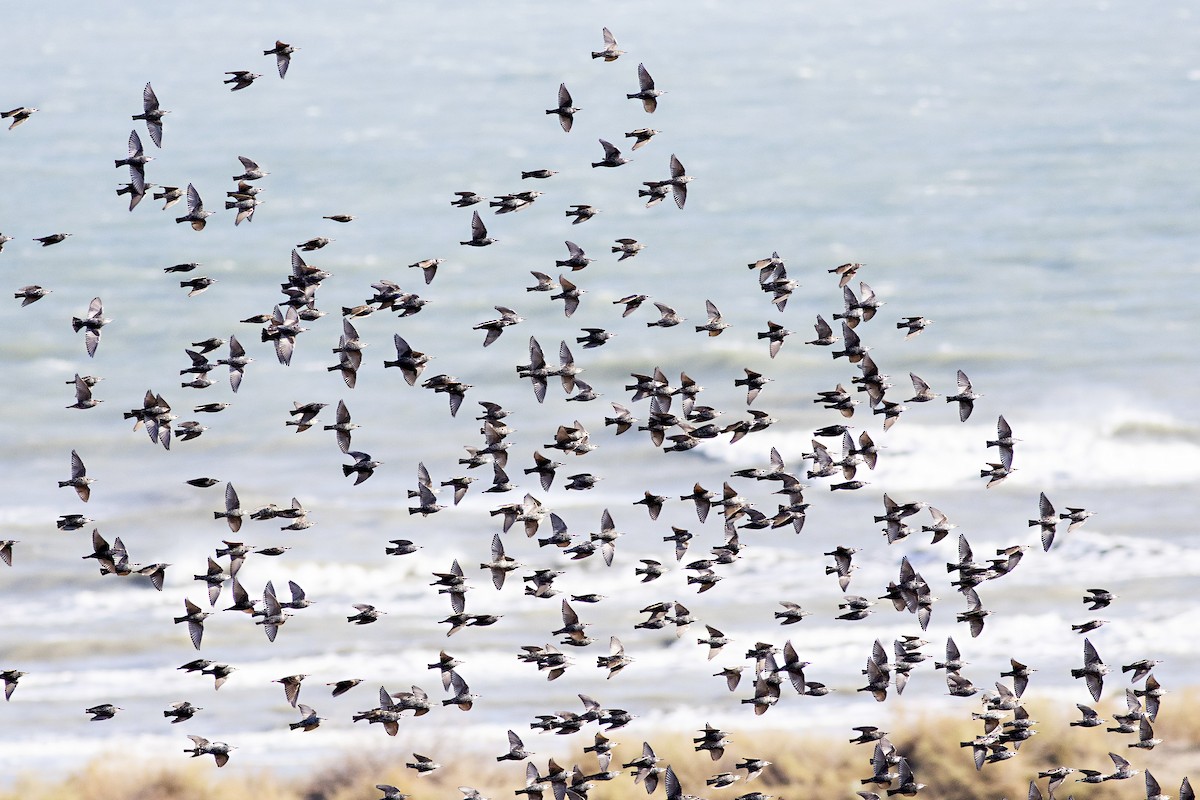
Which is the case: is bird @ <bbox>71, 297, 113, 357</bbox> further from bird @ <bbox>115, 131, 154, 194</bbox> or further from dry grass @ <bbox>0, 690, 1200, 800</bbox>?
dry grass @ <bbox>0, 690, 1200, 800</bbox>

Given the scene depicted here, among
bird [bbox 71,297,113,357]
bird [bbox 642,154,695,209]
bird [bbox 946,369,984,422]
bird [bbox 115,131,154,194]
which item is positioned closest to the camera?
bird [bbox 115,131,154,194]

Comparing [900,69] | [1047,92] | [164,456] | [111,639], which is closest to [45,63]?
[900,69]

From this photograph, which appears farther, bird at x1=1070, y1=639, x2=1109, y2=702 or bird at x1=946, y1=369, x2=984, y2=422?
bird at x1=946, y1=369, x2=984, y2=422

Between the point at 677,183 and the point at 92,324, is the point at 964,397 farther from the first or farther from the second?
the point at 92,324

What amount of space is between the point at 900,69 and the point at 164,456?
99252 millimetres

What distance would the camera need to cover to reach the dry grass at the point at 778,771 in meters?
36.1

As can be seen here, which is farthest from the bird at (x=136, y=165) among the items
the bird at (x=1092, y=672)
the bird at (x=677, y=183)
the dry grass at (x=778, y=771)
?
the bird at (x=1092, y=672)

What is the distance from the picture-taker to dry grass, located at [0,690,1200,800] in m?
36.1

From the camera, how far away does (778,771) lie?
36.8 metres

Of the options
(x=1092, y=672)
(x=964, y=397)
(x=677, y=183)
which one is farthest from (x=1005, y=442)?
(x=677, y=183)

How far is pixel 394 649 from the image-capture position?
4650cm

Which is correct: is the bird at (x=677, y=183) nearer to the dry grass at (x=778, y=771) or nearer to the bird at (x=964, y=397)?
the bird at (x=964, y=397)

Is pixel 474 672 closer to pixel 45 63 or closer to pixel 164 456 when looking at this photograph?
pixel 164 456

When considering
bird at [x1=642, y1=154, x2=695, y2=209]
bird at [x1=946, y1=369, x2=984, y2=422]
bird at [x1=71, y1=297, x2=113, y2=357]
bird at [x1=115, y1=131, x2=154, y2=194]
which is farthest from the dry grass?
bird at [x1=115, y1=131, x2=154, y2=194]
